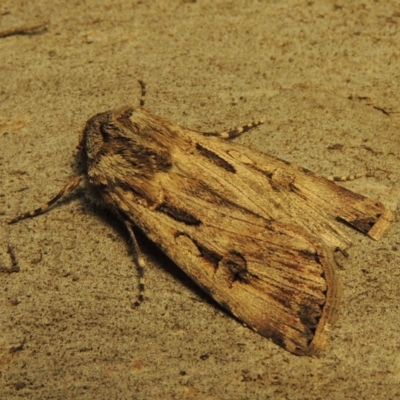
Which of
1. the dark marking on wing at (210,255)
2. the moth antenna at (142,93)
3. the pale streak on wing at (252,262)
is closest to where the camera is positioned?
the pale streak on wing at (252,262)

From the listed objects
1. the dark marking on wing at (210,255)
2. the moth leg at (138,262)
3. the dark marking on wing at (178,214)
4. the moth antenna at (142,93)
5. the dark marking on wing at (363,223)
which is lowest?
the moth leg at (138,262)

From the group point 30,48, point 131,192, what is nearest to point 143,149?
point 131,192

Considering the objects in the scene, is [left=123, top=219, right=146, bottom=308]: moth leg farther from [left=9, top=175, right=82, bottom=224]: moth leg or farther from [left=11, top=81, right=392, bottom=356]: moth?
[left=9, top=175, right=82, bottom=224]: moth leg

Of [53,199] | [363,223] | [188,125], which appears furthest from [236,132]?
[53,199]

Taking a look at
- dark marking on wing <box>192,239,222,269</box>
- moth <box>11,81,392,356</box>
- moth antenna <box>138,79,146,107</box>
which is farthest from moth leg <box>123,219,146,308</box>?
moth antenna <box>138,79,146,107</box>

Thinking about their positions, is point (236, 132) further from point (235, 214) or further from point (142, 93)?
point (235, 214)

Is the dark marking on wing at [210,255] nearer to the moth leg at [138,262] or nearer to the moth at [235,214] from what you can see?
the moth at [235,214]

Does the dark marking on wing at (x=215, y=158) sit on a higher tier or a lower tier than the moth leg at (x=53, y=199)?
higher

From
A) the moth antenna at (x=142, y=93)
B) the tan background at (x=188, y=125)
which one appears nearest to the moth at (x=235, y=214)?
the tan background at (x=188, y=125)
